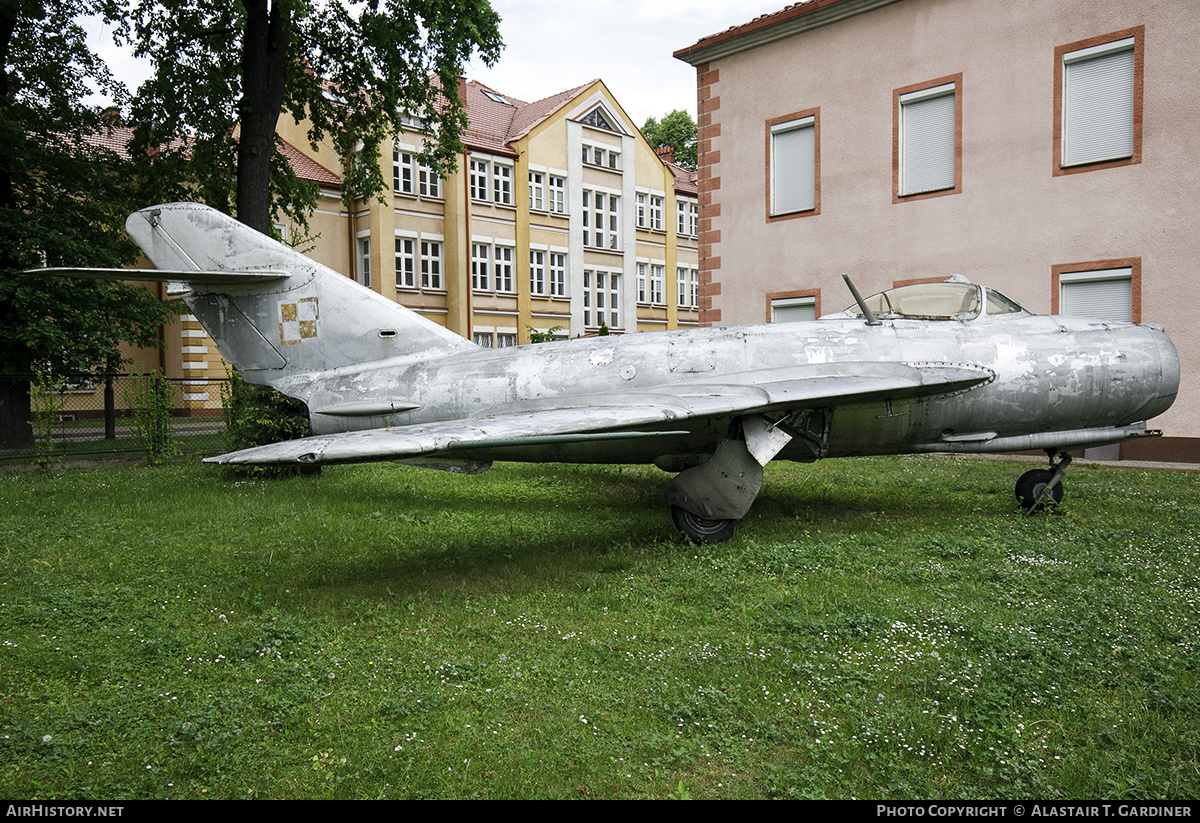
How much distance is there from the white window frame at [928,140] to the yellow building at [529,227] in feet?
66.4

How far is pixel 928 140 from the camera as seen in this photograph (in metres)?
15.6

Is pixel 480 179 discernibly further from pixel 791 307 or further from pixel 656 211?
pixel 791 307

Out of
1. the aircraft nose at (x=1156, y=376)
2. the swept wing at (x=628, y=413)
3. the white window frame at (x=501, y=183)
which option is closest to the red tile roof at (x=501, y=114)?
the white window frame at (x=501, y=183)

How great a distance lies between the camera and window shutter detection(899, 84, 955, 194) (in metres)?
15.4

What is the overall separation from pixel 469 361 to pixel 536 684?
4458 millimetres

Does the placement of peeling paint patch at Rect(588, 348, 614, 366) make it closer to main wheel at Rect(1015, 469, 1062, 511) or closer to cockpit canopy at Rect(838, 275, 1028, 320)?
cockpit canopy at Rect(838, 275, 1028, 320)

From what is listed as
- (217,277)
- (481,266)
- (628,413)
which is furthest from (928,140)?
(481,266)

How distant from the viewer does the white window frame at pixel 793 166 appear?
56.8 ft

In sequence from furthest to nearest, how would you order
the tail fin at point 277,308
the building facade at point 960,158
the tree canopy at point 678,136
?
the tree canopy at point 678,136 → the building facade at point 960,158 → the tail fin at point 277,308

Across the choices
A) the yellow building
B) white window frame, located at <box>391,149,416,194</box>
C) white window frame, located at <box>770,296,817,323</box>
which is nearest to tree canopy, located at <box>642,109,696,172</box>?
the yellow building

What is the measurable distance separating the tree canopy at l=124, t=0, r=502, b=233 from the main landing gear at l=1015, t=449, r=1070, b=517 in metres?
13.2

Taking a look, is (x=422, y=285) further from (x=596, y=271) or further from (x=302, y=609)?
(x=302, y=609)

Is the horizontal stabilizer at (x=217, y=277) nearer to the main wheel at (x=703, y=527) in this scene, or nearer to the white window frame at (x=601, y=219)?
the main wheel at (x=703, y=527)

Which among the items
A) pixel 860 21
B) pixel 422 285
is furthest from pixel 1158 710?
pixel 422 285
